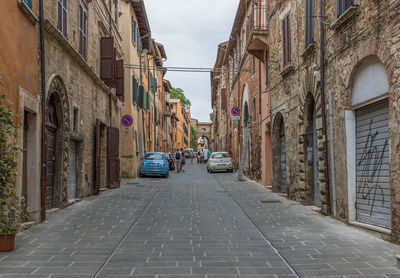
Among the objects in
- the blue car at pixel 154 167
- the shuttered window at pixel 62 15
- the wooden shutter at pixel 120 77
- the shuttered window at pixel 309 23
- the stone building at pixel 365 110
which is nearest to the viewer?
the stone building at pixel 365 110

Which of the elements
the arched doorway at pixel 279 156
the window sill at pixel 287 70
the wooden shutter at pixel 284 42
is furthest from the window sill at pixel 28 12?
the arched doorway at pixel 279 156

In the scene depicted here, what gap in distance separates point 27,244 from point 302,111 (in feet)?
25.5

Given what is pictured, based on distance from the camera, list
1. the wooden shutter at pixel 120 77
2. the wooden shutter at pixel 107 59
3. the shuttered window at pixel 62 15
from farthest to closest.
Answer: the wooden shutter at pixel 120 77 < the wooden shutter at pixel 107 59 < the shuttered window at pixel 62 15

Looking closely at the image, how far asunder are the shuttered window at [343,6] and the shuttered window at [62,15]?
21.2 ft

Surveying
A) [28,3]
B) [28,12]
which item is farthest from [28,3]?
[28,12]

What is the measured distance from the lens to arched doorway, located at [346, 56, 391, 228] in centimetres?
712

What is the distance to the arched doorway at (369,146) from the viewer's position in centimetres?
712

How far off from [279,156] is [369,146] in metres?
7.83

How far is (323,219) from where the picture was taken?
8953mm

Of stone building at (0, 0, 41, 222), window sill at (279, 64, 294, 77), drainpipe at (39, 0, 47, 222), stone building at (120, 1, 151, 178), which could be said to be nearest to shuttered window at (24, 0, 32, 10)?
stone building at (0, 0, 41, 222)

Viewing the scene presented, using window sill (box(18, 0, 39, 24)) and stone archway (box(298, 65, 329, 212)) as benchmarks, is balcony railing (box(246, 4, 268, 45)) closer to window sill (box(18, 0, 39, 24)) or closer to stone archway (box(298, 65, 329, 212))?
stone archway (box(298, 65, 329, 212))

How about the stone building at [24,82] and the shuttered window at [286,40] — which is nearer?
the stone building at [24,82]

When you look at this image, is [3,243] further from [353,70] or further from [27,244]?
[353,70]

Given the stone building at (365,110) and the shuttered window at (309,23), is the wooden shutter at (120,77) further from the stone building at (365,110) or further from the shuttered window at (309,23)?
the stone building at (365,110)
